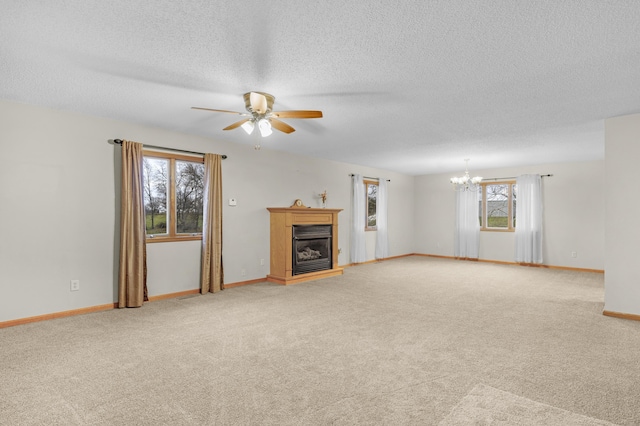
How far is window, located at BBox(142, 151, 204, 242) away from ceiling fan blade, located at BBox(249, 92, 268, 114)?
2.38m

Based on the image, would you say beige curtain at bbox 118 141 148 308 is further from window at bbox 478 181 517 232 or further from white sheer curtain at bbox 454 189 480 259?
window at bbox 478 181 517 232

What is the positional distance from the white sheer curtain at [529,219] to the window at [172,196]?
24.1 feet

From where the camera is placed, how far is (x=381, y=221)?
8.94 metres

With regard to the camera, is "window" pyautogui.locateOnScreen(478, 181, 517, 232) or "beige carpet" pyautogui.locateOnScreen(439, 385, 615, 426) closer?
"beige carpet" pyautogui.locateOnScreen(439, 385, 615, 426)

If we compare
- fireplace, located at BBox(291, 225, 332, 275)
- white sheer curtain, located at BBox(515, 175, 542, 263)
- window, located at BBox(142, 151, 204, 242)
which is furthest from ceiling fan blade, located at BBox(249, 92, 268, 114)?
white sheer curtain, located at BBox(515, 175, 542, 263)

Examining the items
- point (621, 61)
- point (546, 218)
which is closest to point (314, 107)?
point (621, 61)

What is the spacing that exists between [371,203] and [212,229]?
4836mm

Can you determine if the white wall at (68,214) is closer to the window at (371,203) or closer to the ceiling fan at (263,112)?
the ceiling fan at (263,112)

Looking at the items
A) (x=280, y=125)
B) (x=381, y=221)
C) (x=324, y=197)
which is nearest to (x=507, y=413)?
(x=280, y=125)

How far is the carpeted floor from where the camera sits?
82.2 inches

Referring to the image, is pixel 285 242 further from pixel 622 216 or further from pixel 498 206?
pixel 498 206

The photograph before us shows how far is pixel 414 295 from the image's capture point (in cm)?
515

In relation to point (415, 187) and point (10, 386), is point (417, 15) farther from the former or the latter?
point (415, 187)

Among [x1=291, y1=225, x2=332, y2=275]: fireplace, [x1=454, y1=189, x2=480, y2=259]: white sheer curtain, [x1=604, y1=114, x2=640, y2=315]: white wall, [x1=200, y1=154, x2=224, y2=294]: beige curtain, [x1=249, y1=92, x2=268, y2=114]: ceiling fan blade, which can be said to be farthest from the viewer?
[x1=454, y1=189, x2=480, y2=259]: white sheer curtain
